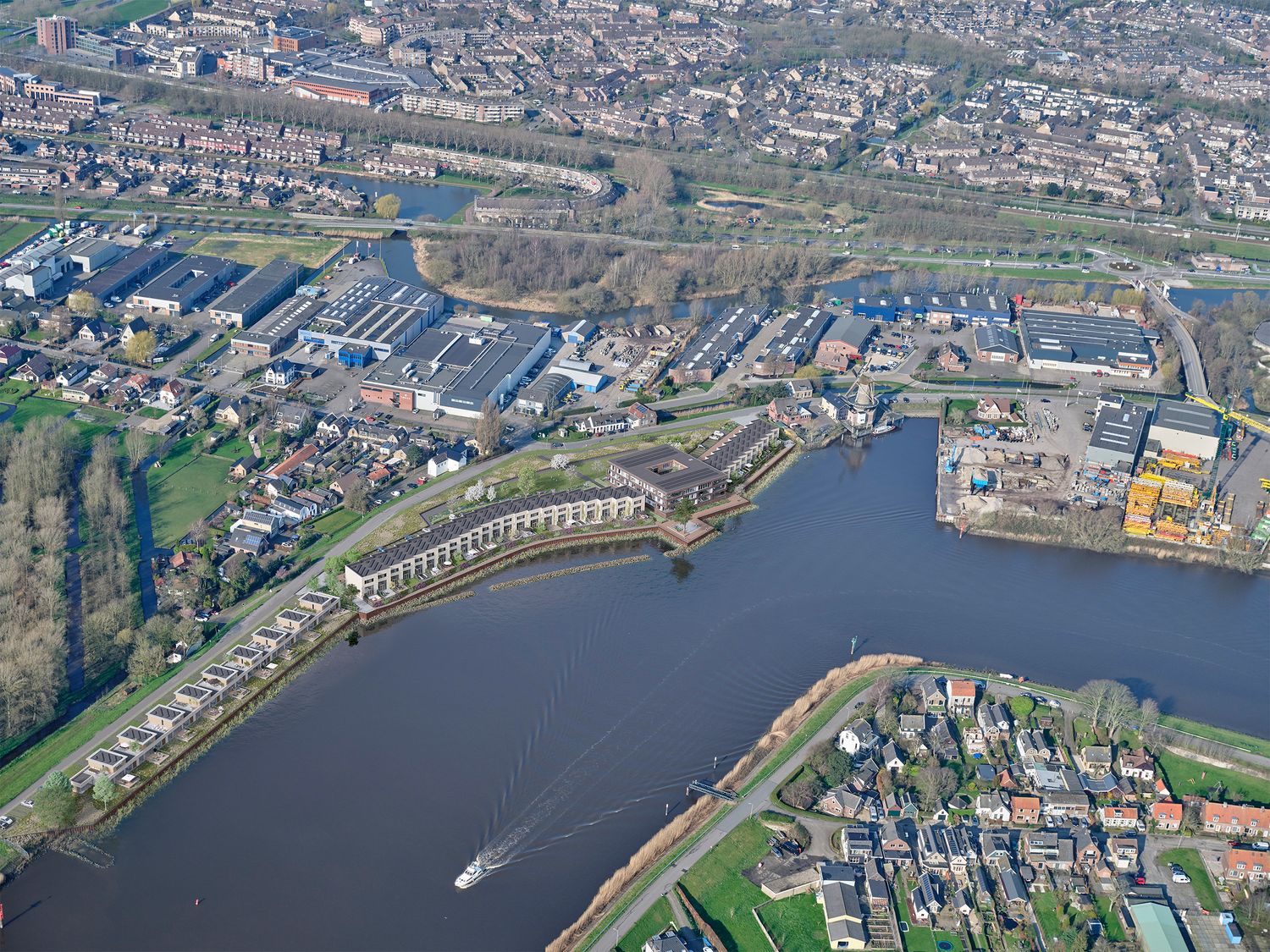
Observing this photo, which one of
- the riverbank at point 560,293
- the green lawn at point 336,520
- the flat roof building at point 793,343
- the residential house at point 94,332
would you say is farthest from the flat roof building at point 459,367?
the residential house at point 94,332

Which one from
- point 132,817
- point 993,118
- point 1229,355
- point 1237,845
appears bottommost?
point 132,817

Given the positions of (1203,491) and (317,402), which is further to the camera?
(317,402)

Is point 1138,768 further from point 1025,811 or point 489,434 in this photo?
point 489,434

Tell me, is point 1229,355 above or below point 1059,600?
above

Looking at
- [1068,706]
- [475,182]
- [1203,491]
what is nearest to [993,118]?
[475,182]

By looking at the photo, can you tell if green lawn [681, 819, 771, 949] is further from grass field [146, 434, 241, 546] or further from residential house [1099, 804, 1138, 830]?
grass field [146, 434, 241, 546]

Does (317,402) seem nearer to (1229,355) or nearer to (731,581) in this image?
(731,581)

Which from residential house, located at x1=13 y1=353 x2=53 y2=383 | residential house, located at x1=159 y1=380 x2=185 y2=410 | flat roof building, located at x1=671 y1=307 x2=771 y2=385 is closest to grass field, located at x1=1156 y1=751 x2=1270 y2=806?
flat roof building, located at x1=671 y1=307 x2=771 y2=385
